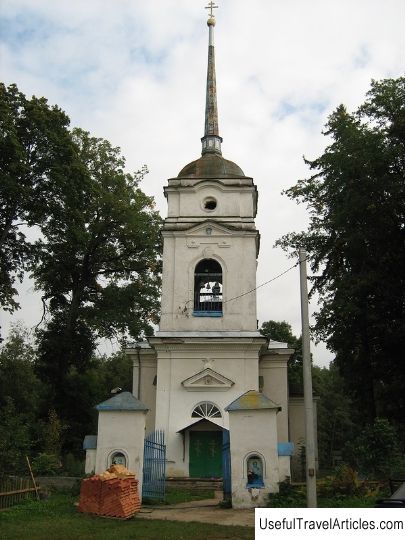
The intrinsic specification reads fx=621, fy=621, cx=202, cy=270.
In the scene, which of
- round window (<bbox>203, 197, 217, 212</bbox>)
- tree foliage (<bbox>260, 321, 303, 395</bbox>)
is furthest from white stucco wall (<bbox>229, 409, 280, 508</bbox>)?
tree foliage (<bbox>260, 321, 303, 395</bbox>)

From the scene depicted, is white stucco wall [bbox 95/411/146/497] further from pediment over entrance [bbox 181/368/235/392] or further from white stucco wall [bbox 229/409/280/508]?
pediment over entrance [bbox 181/368/235/392]

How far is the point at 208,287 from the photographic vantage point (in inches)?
931

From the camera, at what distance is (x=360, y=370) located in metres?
23.7

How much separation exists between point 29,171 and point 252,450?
47.0 ft

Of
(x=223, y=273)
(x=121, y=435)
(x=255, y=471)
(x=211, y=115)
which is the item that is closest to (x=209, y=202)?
(x=223, y=273)

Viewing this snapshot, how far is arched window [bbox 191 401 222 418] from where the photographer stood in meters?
21.3

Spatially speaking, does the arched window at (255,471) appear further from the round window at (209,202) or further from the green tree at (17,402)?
the round window at (209,202)

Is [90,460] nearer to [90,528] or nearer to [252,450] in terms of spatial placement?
[252,450]

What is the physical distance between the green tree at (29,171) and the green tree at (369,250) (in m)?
10.4

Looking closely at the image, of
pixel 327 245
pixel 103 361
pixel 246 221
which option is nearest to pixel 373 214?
pixel 327 245

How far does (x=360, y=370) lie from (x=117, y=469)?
12789mm

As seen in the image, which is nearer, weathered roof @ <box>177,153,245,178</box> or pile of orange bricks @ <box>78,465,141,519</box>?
pile of orange bricks @ <box>78,465,141,519</box>

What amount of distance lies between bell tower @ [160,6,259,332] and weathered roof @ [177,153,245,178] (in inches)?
1.6

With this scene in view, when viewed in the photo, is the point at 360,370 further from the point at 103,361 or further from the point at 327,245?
the point at 103,361
